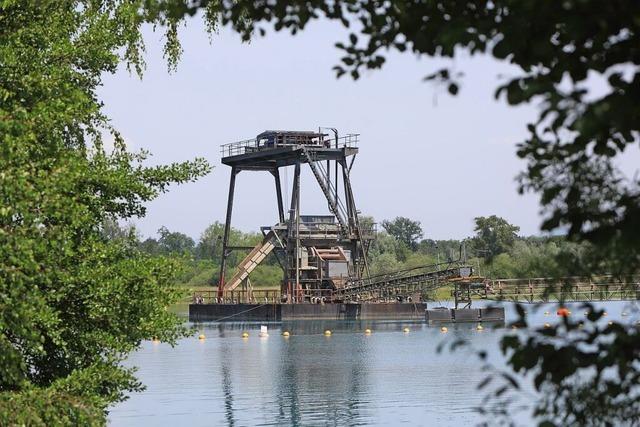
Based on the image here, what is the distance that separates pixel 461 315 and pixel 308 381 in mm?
29857

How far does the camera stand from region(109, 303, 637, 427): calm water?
35188mm

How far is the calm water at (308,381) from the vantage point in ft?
115

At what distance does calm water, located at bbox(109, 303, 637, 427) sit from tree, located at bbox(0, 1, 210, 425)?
6.74m

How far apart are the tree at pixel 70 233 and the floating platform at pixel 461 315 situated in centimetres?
5608

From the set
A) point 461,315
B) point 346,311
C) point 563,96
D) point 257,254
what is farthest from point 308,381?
point 257,254

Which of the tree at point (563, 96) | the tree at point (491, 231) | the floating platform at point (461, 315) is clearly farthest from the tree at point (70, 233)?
the tree at point (491, 231)

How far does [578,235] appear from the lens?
689 cm

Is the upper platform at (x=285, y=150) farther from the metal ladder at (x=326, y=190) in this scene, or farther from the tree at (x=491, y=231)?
the tree at (x=491, y=231)

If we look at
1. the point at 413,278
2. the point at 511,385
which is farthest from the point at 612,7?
the point at 413,278

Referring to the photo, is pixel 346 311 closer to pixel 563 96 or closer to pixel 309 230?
pixel 309 230

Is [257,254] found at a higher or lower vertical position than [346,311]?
higher

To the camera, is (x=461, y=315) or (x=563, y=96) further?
(x=461, y=315)

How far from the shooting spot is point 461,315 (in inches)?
2918

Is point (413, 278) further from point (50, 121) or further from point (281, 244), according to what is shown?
point (50, 121)
